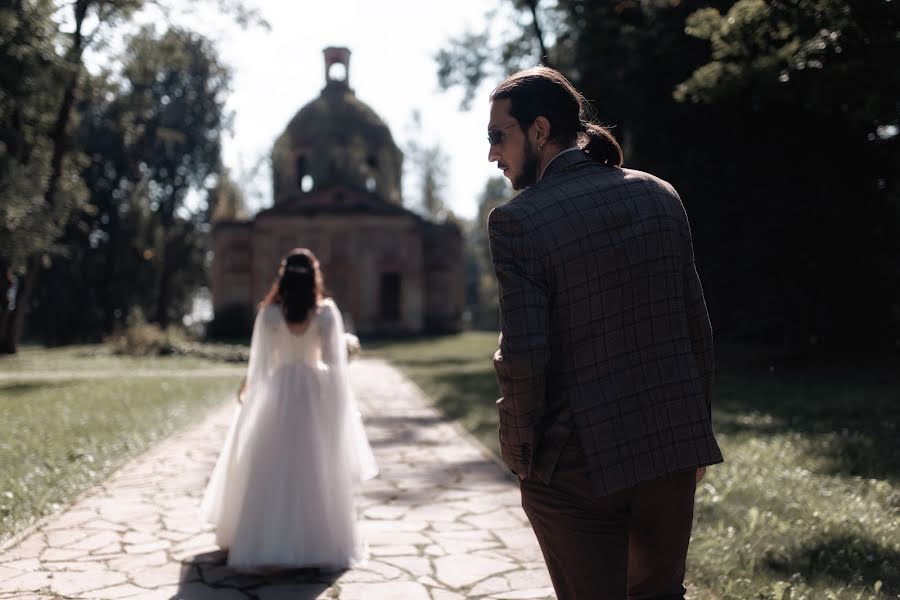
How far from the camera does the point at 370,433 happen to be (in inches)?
435

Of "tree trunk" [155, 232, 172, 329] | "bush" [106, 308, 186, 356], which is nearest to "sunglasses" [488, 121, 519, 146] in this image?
"bush" [106, 308, 186, 356]

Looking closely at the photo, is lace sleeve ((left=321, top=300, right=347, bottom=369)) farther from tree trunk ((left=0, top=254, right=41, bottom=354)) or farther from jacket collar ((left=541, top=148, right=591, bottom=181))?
tree trunk ((left=0, top=254, right=41, bottom=354))

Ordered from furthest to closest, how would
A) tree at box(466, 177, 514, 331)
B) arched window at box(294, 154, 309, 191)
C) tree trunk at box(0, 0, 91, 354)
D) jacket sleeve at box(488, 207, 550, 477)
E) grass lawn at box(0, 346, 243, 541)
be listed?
tree at box(466, 177, 514, 331) < arched window at box(294, 154, 309, 191) < tree trunk at box(0, 0, 91, 354) < grass lawn at box(0, 346, 243, 541) < jacket sleeve at box(488, 207, 550, 477)

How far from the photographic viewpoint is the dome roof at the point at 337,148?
46.1m

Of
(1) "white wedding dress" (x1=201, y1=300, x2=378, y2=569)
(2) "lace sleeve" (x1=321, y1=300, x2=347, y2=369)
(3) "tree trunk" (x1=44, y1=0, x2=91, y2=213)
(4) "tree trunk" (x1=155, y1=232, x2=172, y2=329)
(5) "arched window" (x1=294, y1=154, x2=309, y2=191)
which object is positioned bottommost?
(1) "white wedding dress" (x1=201, y1=300, x2=378, y2=569)

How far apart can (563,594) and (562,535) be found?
17 centimetres

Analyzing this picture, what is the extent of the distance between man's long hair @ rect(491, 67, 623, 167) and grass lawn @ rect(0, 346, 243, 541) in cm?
512

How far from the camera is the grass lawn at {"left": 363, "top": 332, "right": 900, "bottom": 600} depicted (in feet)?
15.4

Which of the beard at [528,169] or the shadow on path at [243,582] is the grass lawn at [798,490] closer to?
the shadow on path at [243,582]

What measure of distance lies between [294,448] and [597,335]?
3.45 meters

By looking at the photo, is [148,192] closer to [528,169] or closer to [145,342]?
[145,342]

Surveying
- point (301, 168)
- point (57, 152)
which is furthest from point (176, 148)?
point (57, 152)

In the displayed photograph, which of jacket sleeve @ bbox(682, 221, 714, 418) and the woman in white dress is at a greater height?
jacket sleeve @ bbox(682, 221, 714, 418)

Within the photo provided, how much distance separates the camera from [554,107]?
7.80 ft
